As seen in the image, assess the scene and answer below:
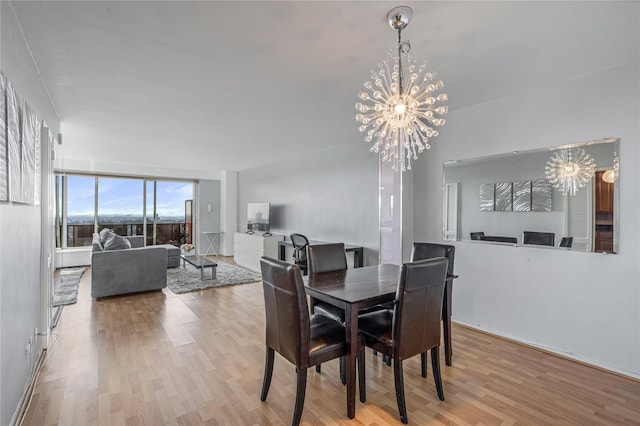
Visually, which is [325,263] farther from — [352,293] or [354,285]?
[352,293]

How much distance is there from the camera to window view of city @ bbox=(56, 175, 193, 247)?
7.15 meters

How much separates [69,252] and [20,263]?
19.8 ft

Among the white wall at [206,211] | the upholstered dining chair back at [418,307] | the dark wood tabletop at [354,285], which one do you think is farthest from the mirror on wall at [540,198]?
the white wall at [206,211]

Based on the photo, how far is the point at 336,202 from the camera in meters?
5.56

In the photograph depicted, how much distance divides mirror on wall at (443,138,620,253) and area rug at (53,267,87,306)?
530cm

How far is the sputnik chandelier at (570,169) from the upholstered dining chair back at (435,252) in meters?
1.14

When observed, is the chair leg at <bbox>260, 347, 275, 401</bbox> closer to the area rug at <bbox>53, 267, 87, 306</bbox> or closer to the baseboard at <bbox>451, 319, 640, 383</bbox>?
the baseboard at <bbox>451, 319, 640, 383</bbox>

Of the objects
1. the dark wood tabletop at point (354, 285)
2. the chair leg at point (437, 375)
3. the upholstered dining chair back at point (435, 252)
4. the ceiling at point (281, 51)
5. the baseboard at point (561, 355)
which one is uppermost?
the ceiling at point (281, 51)

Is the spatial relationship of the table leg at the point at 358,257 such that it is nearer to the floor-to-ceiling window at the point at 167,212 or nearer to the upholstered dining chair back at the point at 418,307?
the upholstered dining chair back at the point at 418,307

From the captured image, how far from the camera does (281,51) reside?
2.35 meters

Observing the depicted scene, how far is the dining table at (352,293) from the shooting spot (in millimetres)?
1985

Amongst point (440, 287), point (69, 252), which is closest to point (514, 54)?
point (440, 287)

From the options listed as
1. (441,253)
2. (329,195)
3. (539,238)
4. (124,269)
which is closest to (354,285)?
(441,253)

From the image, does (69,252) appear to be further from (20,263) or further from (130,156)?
(20,263)
